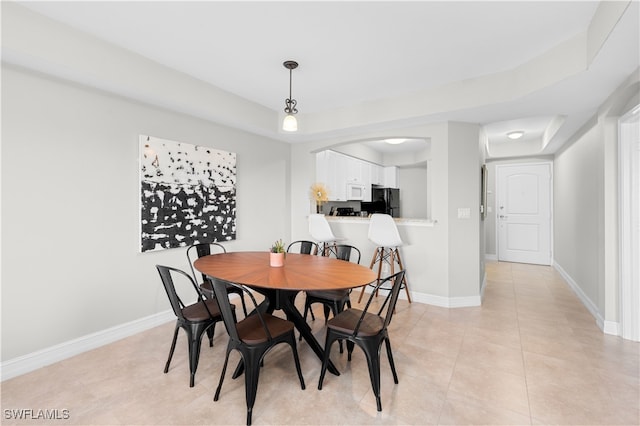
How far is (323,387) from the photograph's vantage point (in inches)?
81.7

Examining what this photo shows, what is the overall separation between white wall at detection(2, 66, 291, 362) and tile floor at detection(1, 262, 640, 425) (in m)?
0.35

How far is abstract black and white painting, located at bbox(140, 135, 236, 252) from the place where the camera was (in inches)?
120

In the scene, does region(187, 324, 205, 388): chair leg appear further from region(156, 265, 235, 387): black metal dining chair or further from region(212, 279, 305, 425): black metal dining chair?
region(212, 279, 305, 425): black metal dining chair

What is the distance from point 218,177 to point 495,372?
3.37m

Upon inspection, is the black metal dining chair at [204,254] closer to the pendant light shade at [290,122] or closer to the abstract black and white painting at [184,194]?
the abstract black and white painting at [184,194]

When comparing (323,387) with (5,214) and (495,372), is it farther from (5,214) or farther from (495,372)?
(5,214)

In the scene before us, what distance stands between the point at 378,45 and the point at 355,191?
3.75 meters

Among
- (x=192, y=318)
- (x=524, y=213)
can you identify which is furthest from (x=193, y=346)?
(x=524, y=213)

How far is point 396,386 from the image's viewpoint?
6.84 feet

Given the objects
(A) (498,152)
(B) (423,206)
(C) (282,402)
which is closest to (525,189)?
(A) (498,152)

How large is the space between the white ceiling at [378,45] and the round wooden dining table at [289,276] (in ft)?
5.98

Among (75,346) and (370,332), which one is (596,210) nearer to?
(370,332)

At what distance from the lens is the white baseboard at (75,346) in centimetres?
224

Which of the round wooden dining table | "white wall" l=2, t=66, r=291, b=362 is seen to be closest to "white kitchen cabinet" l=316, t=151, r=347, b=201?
"white wall" l=2, t=66, r=291, b=362
